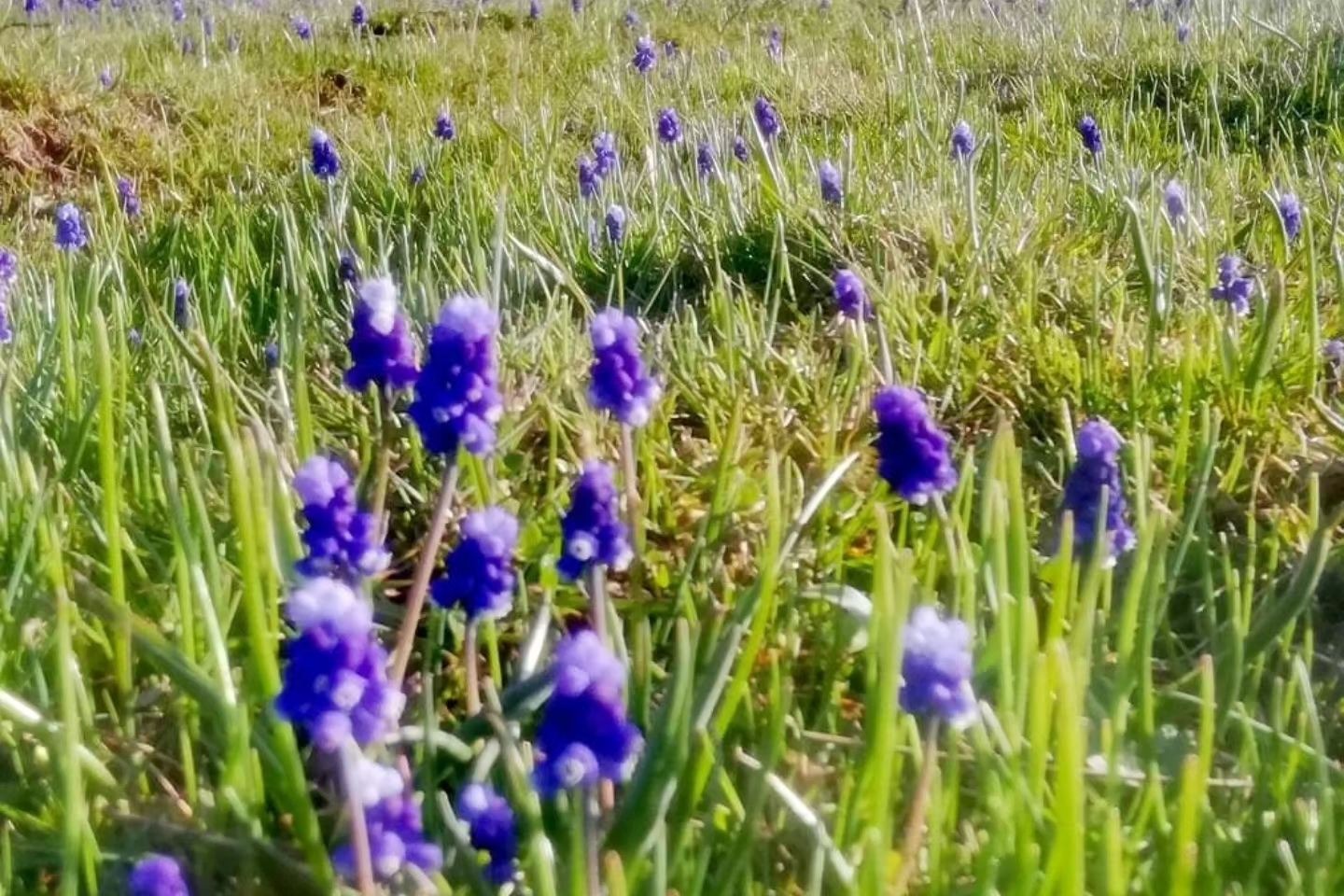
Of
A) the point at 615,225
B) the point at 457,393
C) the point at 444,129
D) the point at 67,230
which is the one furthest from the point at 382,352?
the point at 444,129

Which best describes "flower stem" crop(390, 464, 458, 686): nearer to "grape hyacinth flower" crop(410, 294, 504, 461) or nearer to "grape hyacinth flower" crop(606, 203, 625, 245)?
"grape hyacinth flower" crop(410, 294, 504, 461)

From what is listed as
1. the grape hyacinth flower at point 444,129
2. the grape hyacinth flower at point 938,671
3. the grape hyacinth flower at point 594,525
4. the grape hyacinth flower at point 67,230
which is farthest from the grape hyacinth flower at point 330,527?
the grape hyacinth flower at point 444,129

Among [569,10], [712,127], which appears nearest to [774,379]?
[712,127]

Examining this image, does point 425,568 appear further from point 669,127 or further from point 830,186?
point 669,127

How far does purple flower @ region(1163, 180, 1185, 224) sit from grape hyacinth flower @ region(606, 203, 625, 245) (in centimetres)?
105

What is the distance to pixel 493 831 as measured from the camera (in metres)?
0.94

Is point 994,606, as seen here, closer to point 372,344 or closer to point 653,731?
point 653,731

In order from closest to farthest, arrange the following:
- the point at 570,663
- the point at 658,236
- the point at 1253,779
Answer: the point at 570,663 < the point at 1253,779 < the point at 658,236

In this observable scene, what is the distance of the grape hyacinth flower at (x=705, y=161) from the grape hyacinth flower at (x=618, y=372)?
7.03ft

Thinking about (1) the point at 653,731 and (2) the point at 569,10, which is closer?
(1) the point at 653,731

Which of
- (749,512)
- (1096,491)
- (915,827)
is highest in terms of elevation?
(1096,491)

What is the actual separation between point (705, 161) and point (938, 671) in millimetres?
2796

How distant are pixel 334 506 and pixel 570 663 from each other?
31 cm

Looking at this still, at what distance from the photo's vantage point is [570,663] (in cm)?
79
